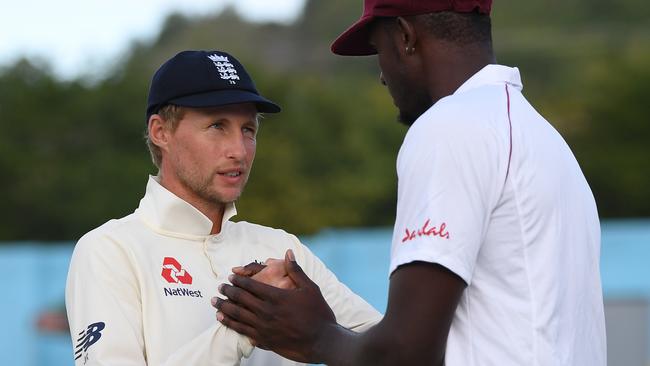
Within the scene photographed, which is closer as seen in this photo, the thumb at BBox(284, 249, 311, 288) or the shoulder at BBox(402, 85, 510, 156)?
the shoulder at BBox(402, 85, 510, 156)

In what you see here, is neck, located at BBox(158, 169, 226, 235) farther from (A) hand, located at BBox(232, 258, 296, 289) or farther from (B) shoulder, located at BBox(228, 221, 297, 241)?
(A) hand, located at BBox(232, 258, 296, 289)

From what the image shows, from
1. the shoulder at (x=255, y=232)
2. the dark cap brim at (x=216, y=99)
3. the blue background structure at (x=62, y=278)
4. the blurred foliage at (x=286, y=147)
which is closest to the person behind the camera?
the dark cap brim at (x=216, y=99)

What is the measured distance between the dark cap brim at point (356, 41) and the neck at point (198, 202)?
766 mm

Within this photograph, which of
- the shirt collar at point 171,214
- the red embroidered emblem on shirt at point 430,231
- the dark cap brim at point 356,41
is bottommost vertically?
the shirt collar at point 171,214

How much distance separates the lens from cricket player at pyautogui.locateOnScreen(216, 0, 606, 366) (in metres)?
2.73

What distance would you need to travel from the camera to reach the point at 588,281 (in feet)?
9.80

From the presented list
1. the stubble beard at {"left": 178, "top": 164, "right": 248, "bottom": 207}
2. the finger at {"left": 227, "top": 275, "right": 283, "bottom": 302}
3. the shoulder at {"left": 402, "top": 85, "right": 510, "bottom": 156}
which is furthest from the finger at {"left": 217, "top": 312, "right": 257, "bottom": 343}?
the shoulder at {"left": 402, "top": 85, "right": 510, "bottom": 156}

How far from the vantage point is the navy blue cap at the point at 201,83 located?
3686 mm

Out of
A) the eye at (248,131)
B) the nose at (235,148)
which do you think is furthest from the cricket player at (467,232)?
the eye at (248,131)

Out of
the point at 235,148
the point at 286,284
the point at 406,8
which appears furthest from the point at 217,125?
the point at 406,8

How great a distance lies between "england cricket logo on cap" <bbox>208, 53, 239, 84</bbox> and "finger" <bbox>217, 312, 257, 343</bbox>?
0.85 m

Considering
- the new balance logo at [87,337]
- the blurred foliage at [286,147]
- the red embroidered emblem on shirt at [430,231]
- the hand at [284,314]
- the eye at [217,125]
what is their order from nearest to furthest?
the red embroidered emblem on shirt at [430,231]
the hand at [284,314]
the new balance logo at [87,337]
the eye at [217,125]
the blurred foliage at [286,147]

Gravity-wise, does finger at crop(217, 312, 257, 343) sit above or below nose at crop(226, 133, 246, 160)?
below

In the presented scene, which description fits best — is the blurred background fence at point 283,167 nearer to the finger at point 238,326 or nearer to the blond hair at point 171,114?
the blond hair at point 171,114
